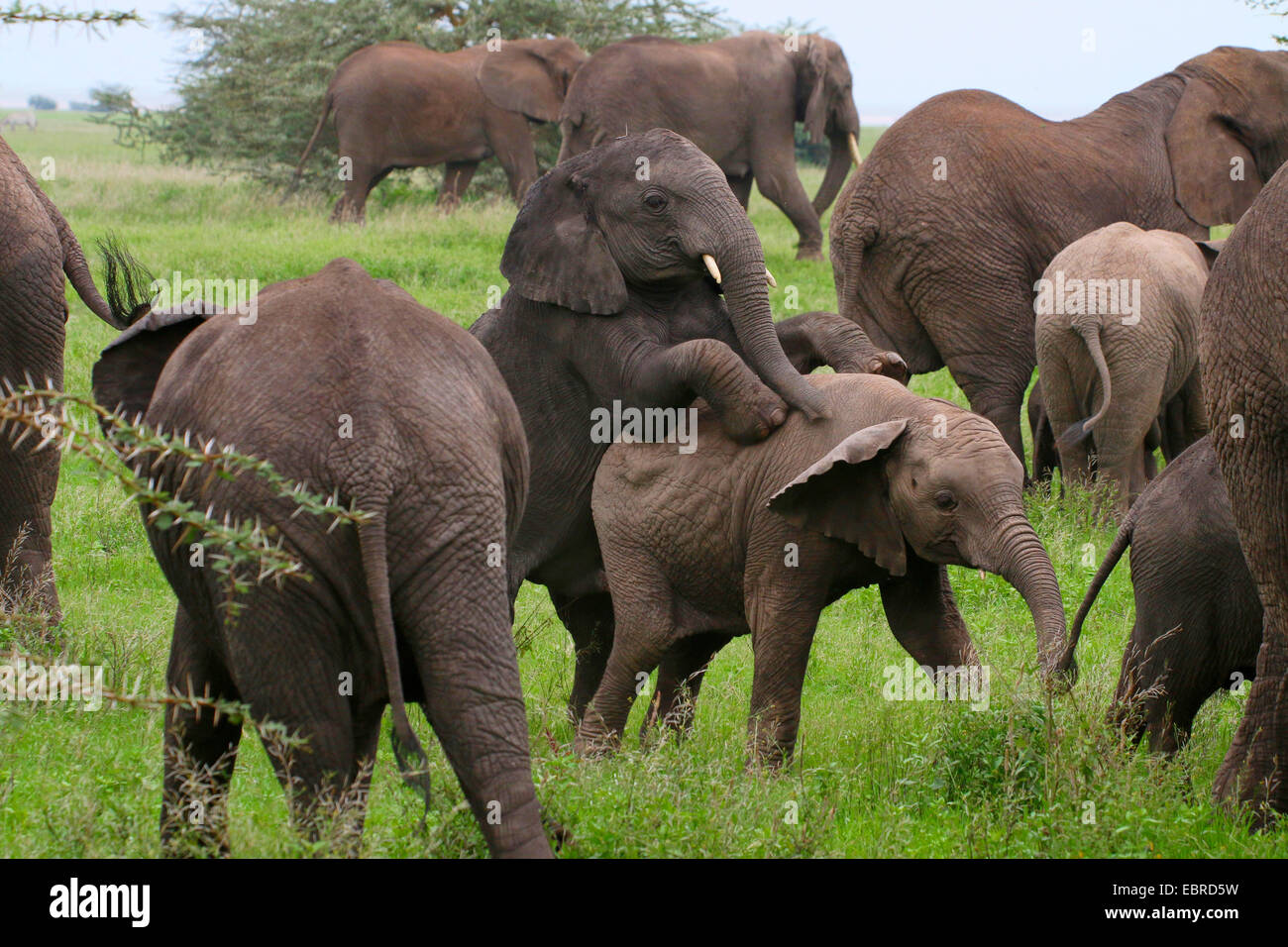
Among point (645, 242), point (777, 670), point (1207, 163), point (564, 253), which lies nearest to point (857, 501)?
point (777, 670)

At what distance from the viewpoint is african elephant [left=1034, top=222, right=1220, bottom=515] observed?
29.0 feet

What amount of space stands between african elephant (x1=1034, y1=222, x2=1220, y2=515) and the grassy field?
1.32 ft

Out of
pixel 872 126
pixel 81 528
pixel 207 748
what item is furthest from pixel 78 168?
pixel 872 126

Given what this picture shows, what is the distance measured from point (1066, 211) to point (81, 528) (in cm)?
585

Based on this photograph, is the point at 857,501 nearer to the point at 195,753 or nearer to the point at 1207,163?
the point at 195,753

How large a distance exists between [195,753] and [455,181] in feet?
55.5

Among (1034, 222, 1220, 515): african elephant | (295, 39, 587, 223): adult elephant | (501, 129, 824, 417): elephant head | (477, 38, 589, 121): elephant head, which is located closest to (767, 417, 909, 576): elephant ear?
(501, 129, 824, 417): elephant head

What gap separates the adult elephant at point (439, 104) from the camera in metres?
18.9

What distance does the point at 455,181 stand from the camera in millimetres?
20781

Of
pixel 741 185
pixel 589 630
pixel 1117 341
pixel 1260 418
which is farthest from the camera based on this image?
pixel 741 185

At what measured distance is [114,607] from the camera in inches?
302

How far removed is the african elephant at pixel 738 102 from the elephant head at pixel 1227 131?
5.90 metres

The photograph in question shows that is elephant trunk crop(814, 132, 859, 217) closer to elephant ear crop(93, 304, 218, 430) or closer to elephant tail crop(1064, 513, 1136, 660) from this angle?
elephant tail crop(1064, 513, 1136, 660)
